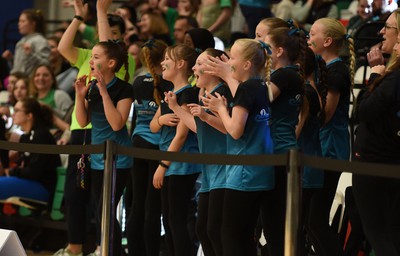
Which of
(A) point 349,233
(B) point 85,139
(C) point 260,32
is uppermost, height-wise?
(C) point 260,32

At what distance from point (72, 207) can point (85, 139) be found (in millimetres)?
639

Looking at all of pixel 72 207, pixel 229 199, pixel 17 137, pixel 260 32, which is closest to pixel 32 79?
pixel 17 137

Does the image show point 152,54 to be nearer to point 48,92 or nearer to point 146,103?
point 146,103

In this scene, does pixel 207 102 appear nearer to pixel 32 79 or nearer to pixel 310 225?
pixel 310 225

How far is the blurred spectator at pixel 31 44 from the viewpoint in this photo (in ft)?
33.9

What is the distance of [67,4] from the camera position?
9.56 metres

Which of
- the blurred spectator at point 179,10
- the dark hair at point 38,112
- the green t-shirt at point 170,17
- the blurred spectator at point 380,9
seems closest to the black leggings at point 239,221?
the blurred spectator at point 380,9

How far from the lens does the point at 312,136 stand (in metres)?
5.71

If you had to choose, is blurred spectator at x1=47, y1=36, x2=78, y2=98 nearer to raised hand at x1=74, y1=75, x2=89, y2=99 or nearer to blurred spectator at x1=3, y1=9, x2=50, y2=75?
blurred spectator at x1=3, y1=9, x2=50, y2=75

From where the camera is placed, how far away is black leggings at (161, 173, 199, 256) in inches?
Result: 230

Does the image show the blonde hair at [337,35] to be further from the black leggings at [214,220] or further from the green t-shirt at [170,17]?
the green t-shirt at [170,17]

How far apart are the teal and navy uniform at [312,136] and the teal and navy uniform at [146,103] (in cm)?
102

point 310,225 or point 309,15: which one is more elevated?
point 309,15

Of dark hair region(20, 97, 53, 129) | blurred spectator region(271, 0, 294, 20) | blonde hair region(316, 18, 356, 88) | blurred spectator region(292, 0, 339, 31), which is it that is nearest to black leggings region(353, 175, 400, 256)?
blonde hair region(316, 18, 356, 88)
